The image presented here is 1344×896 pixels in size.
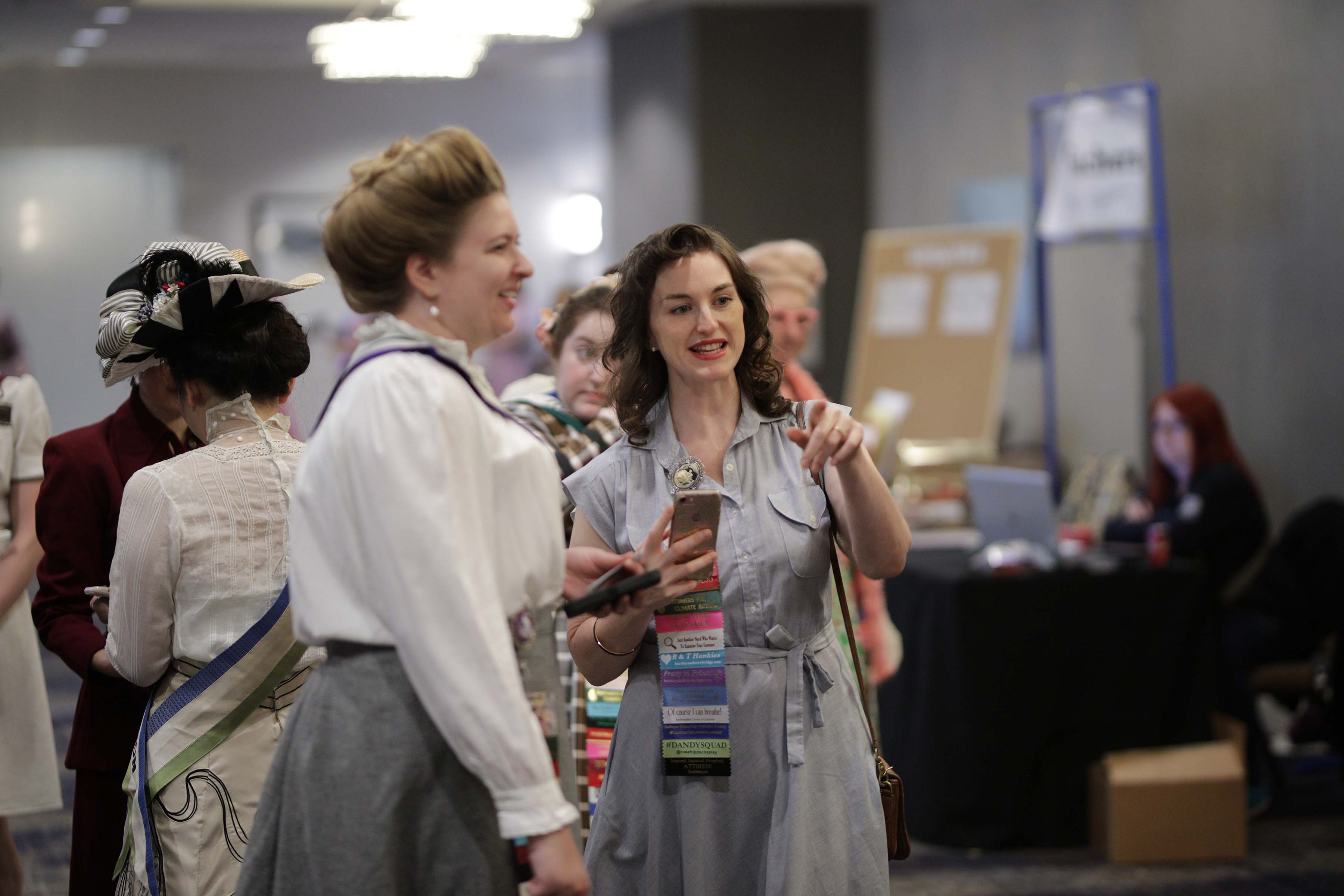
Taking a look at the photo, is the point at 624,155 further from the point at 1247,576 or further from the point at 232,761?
the point at 232,761

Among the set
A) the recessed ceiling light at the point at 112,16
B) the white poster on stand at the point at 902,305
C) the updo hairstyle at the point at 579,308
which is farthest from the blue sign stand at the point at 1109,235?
the recessed ceiling light at the point at 112,16

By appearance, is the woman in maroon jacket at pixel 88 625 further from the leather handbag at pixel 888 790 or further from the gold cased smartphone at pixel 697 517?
the leather handbag at pixel 888 790

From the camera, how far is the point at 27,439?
2.37 meters

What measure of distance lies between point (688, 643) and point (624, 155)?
767 centimetres

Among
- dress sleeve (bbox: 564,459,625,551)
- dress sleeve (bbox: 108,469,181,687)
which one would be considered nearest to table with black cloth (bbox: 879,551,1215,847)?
dress sleeve (bbox: 564,459,625,551)

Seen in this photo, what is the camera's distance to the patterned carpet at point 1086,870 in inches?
141

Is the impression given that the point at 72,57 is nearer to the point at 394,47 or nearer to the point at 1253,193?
the point at 394,47

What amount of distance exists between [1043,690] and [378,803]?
2969 millimetres

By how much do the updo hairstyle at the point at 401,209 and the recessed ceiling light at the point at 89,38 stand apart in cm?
741

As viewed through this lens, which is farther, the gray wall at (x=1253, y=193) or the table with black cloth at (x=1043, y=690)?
the gray wall at (x=1253, y=193)

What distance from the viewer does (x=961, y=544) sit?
4.75 metres

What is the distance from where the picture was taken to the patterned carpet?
358cm

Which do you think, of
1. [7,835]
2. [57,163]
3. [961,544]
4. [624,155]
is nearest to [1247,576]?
[961,544]

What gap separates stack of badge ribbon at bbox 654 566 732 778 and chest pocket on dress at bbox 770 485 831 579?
4.6 inches
